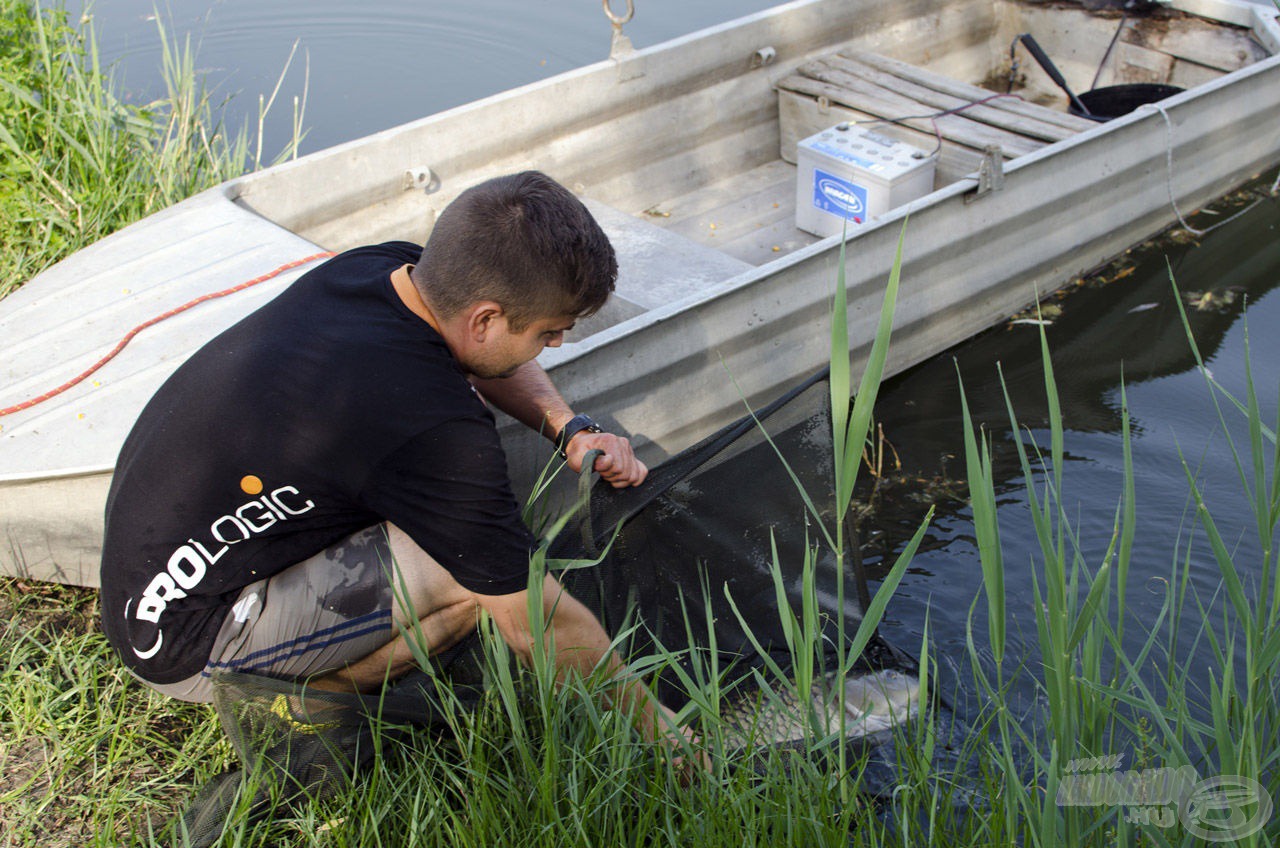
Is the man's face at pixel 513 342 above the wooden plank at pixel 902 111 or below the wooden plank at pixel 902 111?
above

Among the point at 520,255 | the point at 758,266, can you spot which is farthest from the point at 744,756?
the point at 758,266

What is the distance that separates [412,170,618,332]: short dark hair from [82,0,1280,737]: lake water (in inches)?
44.9

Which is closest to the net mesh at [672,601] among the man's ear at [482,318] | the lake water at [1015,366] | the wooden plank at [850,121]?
the man's ear at [482,318]

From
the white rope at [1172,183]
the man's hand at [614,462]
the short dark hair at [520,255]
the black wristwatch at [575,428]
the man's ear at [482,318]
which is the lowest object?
the white rope at [1172,183]

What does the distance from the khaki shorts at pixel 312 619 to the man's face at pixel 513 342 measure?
1.45ft

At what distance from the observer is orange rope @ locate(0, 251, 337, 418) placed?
2947 mm

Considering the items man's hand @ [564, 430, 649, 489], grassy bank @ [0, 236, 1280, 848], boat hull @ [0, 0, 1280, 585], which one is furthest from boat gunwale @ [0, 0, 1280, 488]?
grassy bank @ [0, 236, 1280, 848]

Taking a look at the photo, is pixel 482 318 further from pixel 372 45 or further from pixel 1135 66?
pixel 372 45

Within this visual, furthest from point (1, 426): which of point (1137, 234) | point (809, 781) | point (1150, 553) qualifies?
point (1137, 234)

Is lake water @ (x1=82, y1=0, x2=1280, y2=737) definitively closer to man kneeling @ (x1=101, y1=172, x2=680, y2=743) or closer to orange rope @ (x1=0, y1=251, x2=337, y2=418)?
man kneeling @ (x1=101, y1=172, x2=680, y2=743)

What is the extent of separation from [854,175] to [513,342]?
107 inches

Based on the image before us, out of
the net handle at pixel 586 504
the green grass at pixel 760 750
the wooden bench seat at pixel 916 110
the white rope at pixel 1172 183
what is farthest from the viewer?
the wooden bench seat at pixel 916 110

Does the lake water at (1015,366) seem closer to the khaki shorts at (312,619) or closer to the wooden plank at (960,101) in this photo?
the wooden plank at (960,101)

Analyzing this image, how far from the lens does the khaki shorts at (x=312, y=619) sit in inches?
90.4
